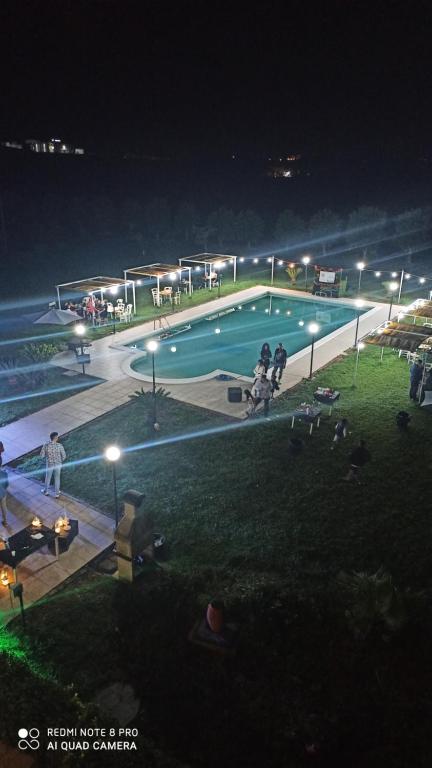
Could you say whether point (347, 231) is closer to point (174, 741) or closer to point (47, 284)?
point (47, 284)

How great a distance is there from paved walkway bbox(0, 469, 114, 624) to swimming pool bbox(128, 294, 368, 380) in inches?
296

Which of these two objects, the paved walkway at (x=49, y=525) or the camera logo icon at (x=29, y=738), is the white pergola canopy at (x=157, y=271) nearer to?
the paved walkway at (x=49, y=525)

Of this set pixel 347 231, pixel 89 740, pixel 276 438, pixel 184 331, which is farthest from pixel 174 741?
pixel 347 231

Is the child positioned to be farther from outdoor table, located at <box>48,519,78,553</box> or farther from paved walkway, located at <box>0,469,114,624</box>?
outdoor table, located at <box>48,519,78,553</box>

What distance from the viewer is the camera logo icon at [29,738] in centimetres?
586

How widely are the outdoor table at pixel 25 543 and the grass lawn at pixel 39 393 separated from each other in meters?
6.01

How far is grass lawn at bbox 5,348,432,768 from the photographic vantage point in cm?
649

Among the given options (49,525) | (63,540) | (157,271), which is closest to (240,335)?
(157,271)

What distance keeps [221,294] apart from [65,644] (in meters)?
23.6

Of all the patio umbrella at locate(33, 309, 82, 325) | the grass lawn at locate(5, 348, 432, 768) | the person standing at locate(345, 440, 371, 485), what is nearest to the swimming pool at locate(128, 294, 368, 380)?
the patio umbrella at locate(33, 309, 82, 325)

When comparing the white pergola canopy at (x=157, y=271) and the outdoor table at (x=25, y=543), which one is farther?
the white pergola canopy at (x=157, y=271)

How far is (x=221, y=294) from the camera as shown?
29.3 meters

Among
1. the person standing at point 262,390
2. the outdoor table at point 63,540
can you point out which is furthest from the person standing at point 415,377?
the outdoor table at point 63,540

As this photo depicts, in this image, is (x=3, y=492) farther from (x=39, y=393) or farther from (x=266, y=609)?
(x=39, y=393)
